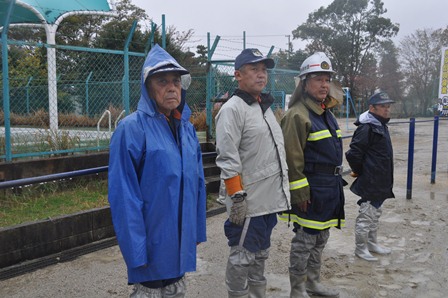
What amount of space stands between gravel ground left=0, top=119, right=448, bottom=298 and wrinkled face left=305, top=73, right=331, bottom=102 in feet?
5.48

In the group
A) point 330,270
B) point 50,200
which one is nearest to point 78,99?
point 50,200

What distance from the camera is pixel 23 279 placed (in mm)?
3885

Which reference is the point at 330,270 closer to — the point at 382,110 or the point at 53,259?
the point at 382,110

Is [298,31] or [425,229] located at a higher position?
[298,31]

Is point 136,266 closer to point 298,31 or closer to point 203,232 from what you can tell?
point 203,232

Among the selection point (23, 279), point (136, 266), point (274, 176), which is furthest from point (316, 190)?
point (23, 279)

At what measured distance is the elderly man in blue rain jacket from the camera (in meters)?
2.13

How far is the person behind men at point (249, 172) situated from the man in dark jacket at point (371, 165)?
1.57 m

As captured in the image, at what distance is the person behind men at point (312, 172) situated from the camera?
3.28 m

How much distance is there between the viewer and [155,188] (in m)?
2.22

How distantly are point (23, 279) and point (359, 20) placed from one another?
141ft

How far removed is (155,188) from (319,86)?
5.94 ft

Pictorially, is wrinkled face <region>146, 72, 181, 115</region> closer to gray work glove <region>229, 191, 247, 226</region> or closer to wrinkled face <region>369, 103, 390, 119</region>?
gray work glove <region>229, 191, 247, 226</region>

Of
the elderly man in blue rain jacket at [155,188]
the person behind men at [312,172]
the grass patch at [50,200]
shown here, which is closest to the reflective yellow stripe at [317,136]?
the person behind men at [312,172]
